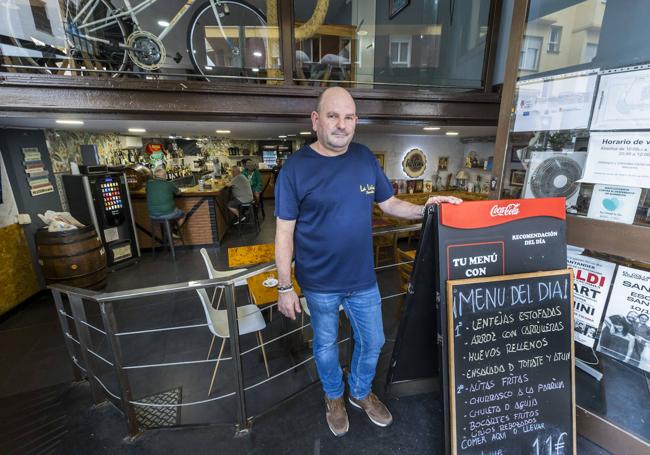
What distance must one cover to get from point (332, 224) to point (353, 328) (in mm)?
612

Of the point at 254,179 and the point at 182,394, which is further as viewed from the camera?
the point at 254,179

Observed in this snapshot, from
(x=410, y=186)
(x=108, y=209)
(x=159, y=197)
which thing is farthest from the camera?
(x=410, y=186)

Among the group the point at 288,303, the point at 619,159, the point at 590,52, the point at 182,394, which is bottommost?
the point at 182,394

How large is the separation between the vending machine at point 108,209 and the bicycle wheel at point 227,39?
2922mm

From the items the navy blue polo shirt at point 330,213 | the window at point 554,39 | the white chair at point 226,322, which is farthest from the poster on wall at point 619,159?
the white chair at point 226,322

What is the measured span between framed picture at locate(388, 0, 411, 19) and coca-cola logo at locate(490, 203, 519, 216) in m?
3.12

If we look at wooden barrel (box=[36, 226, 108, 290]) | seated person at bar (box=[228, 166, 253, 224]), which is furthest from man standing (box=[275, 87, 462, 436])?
seated person at bar (box=[228, 166, 253, 224])

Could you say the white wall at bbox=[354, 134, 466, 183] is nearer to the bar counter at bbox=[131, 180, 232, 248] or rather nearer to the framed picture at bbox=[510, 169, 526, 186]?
the bar counter at bbox=[131, 180, 232, 248]

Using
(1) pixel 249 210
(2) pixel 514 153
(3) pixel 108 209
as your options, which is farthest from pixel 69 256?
(2) pixel 514 153

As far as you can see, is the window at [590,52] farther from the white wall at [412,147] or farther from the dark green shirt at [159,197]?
the dark green shirt at [159,197]

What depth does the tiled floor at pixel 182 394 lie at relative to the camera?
1.56 metres

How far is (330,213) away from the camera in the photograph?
130 centimetres

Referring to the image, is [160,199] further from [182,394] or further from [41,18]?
[182,394]

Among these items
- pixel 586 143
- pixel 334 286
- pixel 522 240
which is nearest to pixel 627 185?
pixel 586 143
